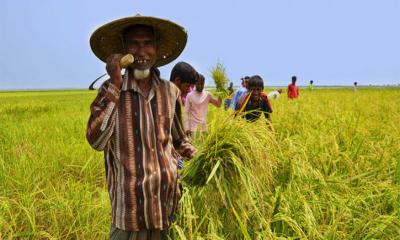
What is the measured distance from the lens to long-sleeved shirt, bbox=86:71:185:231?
4.40 feet

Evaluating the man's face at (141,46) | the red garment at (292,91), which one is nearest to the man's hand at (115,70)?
the man's face at (141,46)

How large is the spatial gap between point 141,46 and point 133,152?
1.43 ft

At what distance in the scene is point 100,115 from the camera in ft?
4.33

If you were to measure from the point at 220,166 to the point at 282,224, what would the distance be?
528 mm

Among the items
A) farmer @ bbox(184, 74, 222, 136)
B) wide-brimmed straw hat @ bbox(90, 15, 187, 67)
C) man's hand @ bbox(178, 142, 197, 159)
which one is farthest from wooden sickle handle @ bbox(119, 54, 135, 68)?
farmer @ bbox(184, 74, 222, 136)

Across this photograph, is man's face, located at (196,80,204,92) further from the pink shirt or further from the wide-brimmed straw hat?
the wide-brimmed straw hat

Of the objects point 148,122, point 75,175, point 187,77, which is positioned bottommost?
point 75,175

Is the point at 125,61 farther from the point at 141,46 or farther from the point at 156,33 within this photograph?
the point at 156,33

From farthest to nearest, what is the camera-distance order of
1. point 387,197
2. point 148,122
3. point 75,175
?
point 75,175
point 387,197
point 148,122

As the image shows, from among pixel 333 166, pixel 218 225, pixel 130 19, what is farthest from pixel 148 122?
pixel 333 166

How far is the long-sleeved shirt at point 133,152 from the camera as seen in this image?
1343 millimetres

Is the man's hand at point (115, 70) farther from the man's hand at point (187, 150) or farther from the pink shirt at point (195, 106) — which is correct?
the pink shirt at point (195, 106)

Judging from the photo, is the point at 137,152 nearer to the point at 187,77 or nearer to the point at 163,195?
the point at 163,195

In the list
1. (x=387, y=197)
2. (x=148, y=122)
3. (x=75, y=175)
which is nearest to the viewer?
(x=148, y=122)
